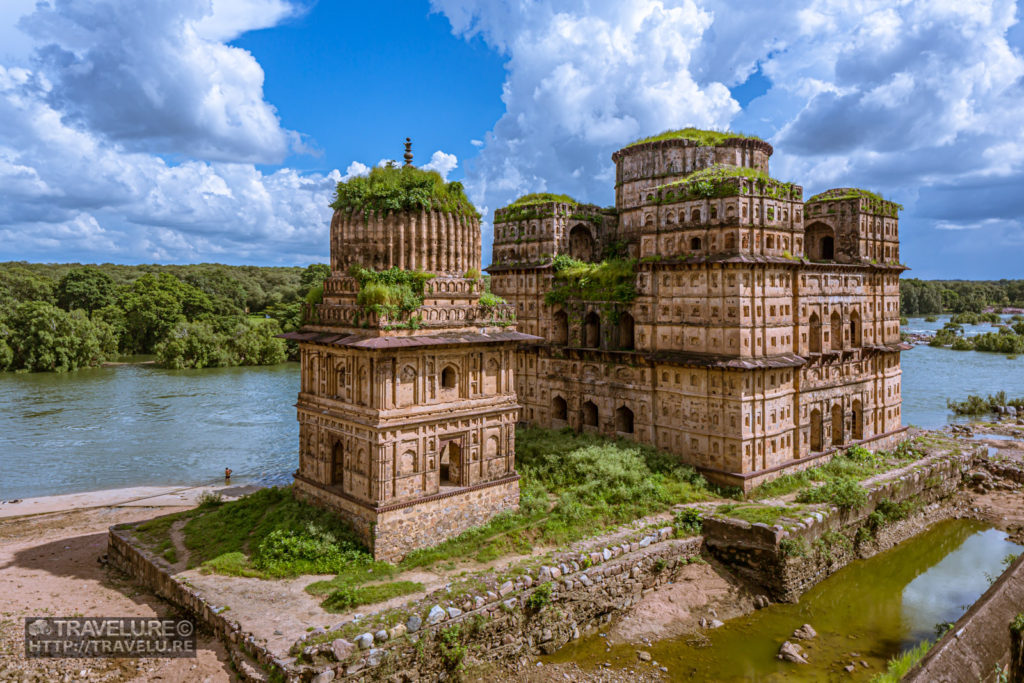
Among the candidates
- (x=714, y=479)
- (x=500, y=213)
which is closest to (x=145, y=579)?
(x=714, y=479)

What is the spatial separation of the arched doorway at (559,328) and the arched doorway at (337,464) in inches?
390

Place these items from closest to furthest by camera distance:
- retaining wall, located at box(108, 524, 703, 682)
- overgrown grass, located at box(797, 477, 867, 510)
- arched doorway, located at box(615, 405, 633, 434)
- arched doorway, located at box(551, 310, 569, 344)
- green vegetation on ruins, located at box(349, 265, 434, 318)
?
retaining wall, located at box(108, 524, 703, 682), green vegetation on ruins, located at box(349, 265, 434, 318), overgrown grass, located at box(797, 477, 867, 510), arched doorway, located at box(615, 405, 633, 434), arched doorway, located at box(551, 310, 569, 344)

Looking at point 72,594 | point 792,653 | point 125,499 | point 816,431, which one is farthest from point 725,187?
point 125,499

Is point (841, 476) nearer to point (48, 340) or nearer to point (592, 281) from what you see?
point (592, 281)

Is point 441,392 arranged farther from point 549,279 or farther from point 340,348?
point 549,279

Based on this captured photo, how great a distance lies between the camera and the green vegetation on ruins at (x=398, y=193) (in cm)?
1593

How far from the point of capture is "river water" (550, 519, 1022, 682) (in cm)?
1333

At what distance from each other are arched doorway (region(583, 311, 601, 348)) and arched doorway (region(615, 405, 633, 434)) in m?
2.57

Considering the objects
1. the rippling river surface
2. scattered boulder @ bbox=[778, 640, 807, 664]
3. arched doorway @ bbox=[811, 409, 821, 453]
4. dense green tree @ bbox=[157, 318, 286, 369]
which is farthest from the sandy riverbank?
dense green tree @ bbox=[157, 318, 286, 369]

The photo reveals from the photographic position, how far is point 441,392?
608 inches

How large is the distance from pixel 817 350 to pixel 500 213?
1200 centimetres

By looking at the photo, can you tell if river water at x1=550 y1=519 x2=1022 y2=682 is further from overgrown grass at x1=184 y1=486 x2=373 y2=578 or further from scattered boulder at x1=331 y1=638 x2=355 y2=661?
overgrown grass at x1=184 y1=486 x2=373 y2=578

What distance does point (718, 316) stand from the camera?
1925 cm

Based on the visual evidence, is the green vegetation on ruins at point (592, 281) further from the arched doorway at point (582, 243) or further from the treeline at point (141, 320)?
the treeline at point (141, 320)
